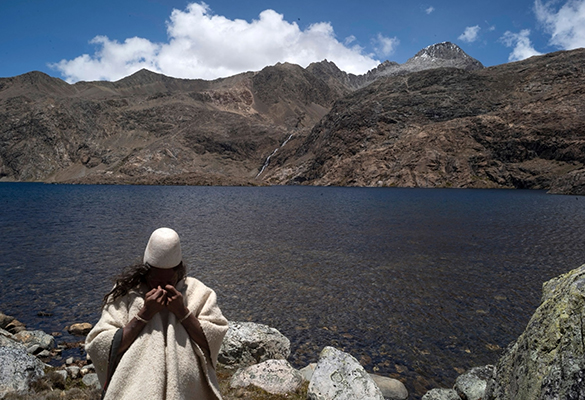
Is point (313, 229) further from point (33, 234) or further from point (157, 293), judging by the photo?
point (157, 293)

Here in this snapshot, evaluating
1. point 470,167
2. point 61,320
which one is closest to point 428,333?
point 61,320

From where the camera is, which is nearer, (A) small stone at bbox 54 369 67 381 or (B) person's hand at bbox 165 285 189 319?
(B) person's hand at bbox 165 285 189 319

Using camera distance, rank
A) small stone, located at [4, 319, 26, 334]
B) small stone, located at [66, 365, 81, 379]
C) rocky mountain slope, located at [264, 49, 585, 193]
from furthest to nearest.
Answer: rocky mountain slope, located at [264, 49, 585, 193], small stone, located at [4, 319, 26, 334], small stone, located at [66, 365, 81, 379]

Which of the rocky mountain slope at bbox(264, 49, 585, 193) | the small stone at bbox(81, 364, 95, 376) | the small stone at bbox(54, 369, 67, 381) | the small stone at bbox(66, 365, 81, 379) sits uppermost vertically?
the rocky mountain slope at bbox(264, 49, 585, 193)

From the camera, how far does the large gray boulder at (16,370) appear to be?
7.43m

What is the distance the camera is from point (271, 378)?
28.8 feet

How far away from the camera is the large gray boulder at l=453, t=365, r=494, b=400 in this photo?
9.21m

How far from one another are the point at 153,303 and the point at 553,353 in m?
4.82

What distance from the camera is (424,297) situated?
694 inches

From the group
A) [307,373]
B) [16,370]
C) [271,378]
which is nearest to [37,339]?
[16,370]

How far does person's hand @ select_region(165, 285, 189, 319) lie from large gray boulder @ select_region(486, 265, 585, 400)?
4.26 metres

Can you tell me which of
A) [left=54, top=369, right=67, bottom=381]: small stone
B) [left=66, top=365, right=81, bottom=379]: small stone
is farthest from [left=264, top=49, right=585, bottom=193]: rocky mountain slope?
[left=54, top=369, right=67, bottom=381]: small stone

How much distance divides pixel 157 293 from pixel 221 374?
24.3 ft

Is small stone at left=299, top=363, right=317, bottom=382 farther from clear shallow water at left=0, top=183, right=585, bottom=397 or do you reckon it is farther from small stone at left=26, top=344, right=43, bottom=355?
small stone at left=26, top=344, right=43, bottom=355
